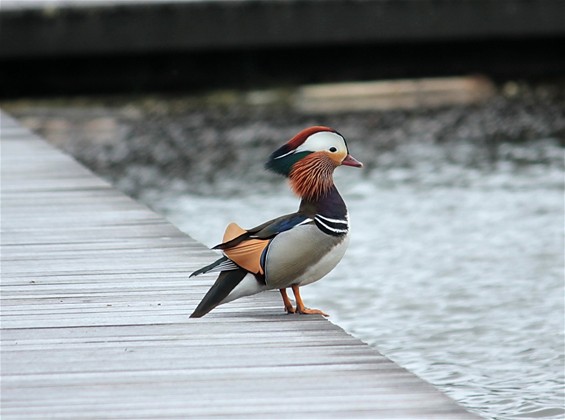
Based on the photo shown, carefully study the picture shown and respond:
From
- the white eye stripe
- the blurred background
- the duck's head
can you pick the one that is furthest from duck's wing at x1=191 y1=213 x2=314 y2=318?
the blurred background

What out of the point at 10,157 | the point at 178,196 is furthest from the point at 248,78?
the point at 10,157

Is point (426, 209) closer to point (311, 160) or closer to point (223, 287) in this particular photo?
point (311, 160)

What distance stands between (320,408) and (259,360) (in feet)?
1.79

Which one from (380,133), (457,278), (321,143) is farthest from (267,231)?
(380,133)

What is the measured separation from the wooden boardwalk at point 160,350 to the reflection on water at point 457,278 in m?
1.25

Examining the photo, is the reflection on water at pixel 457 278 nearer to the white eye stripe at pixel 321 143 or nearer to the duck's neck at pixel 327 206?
the duck's neck at pixel 327 206

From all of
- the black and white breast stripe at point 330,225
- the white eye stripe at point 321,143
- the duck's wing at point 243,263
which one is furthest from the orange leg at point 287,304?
the white eye stripe at point 321,143

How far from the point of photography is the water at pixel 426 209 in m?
6.79

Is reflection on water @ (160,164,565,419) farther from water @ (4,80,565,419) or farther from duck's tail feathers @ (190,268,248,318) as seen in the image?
duck's tail feathers @ (190,268,248,318)

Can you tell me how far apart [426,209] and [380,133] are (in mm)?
7058

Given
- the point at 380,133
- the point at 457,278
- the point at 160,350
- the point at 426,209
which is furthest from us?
the point at 380,133

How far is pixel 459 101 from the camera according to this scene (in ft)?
78.7

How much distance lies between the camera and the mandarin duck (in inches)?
188

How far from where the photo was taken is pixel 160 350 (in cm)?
458
